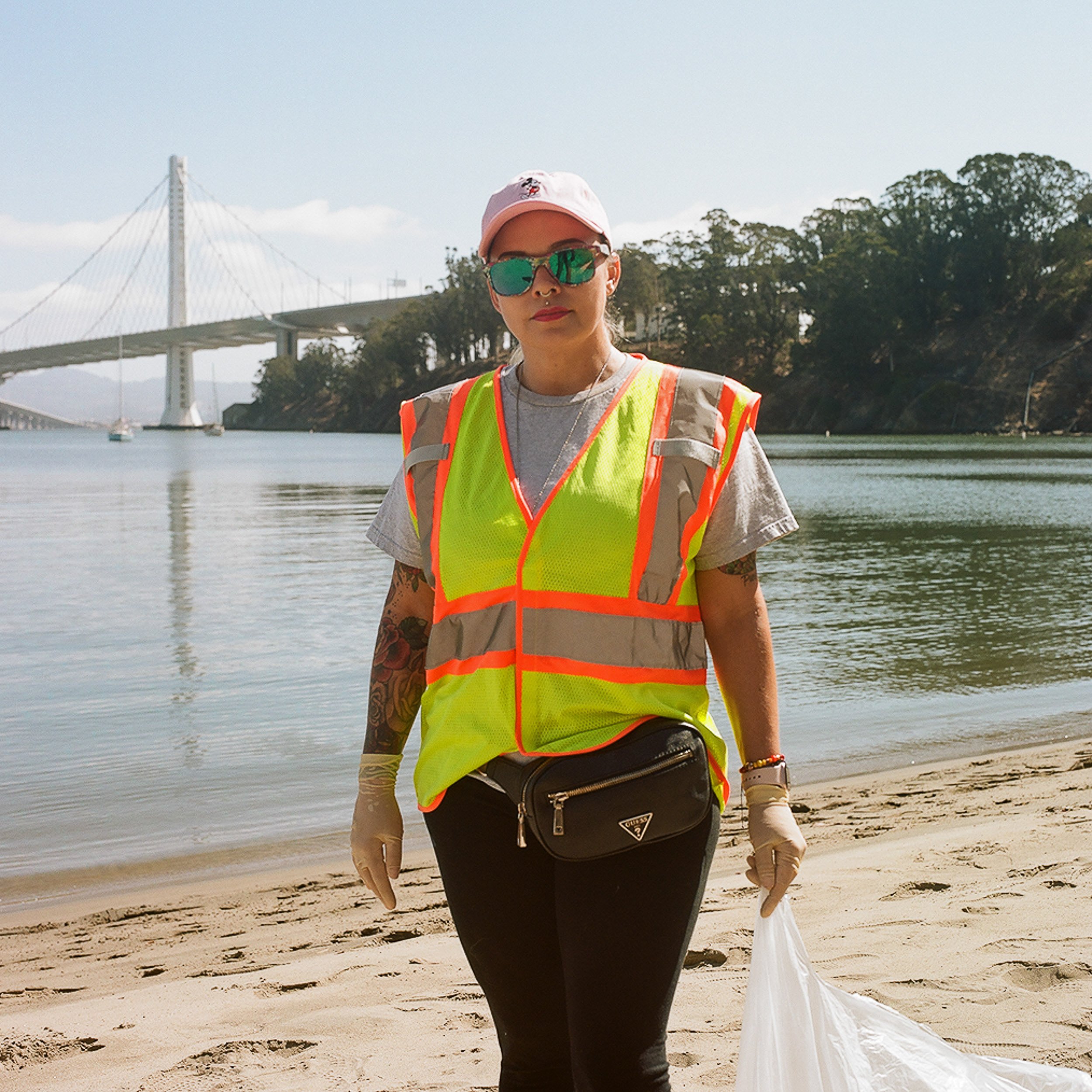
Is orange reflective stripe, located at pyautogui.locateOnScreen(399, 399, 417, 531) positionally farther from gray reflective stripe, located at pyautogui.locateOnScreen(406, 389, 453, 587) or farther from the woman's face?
the woman's face

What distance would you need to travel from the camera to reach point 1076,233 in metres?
70.9

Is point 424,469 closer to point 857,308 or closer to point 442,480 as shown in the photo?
point 442,480

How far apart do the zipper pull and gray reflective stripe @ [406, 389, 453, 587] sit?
14.8 inches

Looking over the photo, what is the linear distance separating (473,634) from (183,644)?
903cm

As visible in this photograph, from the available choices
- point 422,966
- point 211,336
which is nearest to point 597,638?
point 422,966

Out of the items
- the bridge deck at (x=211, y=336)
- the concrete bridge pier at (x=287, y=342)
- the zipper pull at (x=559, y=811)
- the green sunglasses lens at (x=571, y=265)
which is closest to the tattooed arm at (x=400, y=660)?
the zipper pull at (x=559, y=811)

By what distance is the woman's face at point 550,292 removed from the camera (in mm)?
1689

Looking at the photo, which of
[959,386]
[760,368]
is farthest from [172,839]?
[760,368]

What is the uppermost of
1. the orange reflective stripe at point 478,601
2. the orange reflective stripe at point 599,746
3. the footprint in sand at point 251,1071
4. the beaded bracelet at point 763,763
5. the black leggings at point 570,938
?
the orange reflective stripe at point 478,601

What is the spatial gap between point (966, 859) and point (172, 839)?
3.19 meters

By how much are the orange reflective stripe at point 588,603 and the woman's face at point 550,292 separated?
36cm

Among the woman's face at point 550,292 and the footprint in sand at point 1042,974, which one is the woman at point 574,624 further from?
the footprint in sand at point 1042,974

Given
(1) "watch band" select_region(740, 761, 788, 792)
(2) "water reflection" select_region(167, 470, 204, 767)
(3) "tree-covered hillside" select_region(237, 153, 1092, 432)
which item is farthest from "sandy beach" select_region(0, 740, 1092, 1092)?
(3) "tree-covered hillside" select_region(237, 153, 1092, 432)

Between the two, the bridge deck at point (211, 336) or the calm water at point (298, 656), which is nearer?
the calm water at point (298, 656)
